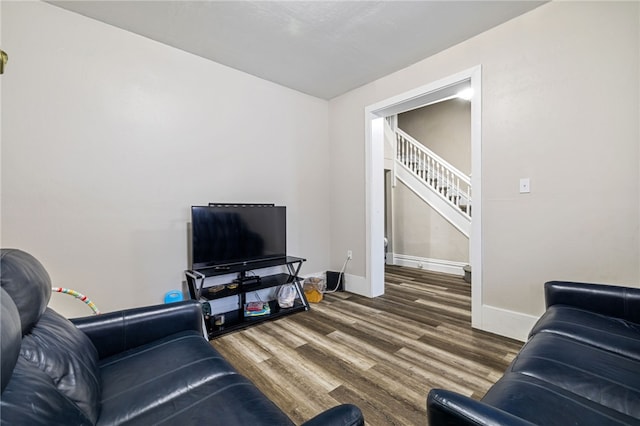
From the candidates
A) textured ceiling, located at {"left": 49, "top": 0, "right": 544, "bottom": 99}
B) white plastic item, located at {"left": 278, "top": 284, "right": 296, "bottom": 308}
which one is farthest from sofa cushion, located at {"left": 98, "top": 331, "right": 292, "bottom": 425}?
textured ceiling, located at {"left": 49, "top": 0, "right": 544, "bottom": 99}

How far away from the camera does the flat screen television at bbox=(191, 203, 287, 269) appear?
8.02ft

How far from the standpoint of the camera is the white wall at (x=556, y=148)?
1.82 meters

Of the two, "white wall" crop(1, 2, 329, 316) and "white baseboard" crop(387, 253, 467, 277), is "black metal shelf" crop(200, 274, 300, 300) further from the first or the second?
"white baseboard" crop(387, 253, 467, 277)

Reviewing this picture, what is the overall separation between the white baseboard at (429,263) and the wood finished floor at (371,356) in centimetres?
157

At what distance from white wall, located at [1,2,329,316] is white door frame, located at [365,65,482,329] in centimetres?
138

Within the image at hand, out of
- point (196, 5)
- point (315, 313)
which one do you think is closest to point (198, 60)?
point (196, 5)

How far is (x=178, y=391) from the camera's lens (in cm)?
101

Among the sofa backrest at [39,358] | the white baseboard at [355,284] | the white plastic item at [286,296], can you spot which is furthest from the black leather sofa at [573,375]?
the white plastic item at [286,296]

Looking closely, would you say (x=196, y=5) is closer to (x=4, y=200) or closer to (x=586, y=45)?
(x=4, y=200)

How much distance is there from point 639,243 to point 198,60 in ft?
12.9

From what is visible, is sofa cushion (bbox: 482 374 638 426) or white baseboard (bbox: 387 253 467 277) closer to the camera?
sofa cushion (bbox: 482 374 638 426)

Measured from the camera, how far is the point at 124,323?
134cm

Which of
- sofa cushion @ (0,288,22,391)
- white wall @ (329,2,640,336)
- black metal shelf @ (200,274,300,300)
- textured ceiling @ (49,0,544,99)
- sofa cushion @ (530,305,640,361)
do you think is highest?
textured ceiling @ (49,0,544,99)

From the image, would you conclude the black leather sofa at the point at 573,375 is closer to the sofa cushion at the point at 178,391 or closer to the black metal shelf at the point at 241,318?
the sofa cushion at the point at 178,391
